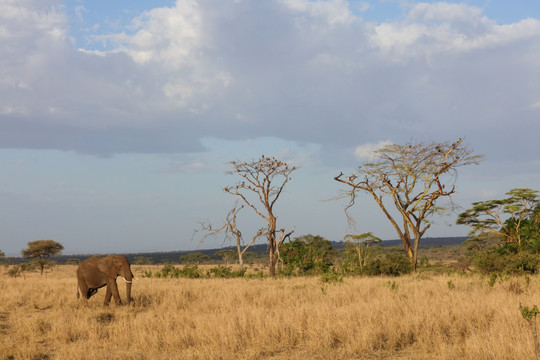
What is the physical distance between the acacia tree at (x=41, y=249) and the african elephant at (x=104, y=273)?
44.8 m

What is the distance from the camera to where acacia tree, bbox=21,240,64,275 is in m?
54.0

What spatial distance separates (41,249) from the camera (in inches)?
2141

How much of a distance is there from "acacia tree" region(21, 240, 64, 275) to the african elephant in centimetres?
4484

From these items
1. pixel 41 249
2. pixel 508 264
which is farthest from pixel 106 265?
pixel 41 249

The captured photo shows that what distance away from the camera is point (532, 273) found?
66.5 ft

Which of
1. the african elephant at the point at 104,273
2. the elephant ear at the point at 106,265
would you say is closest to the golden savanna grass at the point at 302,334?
the african elephant at the point at 104,273

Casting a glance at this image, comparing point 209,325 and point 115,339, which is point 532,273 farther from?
point 115,339

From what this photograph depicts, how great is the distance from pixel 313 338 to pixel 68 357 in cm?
A: 416

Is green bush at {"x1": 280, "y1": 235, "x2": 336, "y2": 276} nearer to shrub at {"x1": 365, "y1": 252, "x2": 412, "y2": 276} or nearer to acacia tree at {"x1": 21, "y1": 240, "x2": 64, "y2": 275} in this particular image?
shrub at {"x1": 365, "y1": 252, "x2": 412, "y2": 276}

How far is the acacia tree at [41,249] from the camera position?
54.0 m

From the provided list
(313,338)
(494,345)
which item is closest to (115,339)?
(313,338)

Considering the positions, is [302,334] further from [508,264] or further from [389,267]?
[389,267]

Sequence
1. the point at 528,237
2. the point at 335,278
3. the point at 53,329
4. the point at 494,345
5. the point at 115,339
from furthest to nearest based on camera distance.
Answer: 1. the point at 528,237
2. the point at 335,278
3. the point at 53,329
4. the point at 115,339
5. the point at 494,345

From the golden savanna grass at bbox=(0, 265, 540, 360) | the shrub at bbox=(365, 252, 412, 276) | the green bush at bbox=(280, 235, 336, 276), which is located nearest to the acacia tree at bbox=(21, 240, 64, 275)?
the green bush at bbox=(280, 235, 336, 276)
